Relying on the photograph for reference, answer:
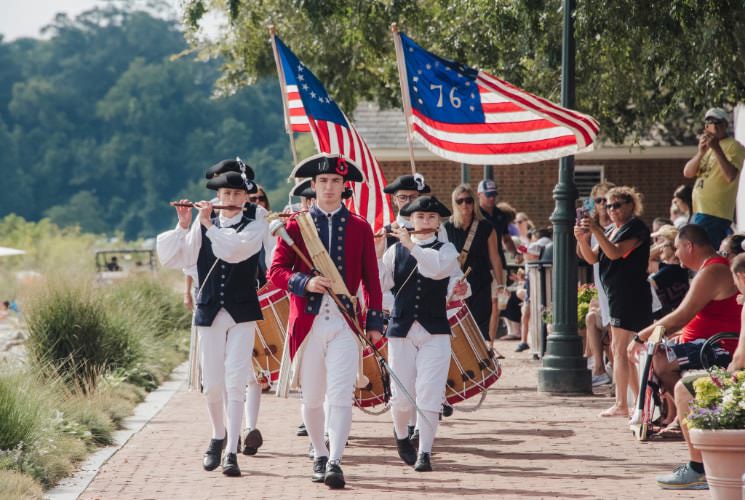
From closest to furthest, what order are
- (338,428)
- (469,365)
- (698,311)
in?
1. (338,428)
2. (698,311)
3. (469,365)

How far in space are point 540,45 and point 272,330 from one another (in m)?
6.21

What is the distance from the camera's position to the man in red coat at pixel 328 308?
28.8ft

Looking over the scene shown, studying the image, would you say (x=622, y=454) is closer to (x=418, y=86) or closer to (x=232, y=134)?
(x=418, y=86)

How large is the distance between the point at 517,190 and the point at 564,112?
66.5 ft

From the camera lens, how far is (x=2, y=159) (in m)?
112

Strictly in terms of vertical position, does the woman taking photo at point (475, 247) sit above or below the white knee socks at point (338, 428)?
above

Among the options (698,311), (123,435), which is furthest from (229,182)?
(698,311)

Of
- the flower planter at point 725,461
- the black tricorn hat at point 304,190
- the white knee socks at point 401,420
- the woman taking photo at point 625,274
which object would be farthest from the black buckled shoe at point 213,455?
the woman taking photo at point 625,274

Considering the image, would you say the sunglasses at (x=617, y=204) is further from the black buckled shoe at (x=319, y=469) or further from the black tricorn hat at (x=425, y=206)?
the black buckled shoe at (x=319, y=469)

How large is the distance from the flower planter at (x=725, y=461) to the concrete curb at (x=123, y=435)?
3756 millimetres

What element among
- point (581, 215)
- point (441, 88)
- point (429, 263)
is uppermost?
point (441, 88)

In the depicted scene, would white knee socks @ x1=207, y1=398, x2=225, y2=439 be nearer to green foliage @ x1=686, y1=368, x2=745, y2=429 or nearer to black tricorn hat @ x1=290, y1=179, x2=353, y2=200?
black tricorn hat @ x1=290, y1=179, x2=353, y2=200

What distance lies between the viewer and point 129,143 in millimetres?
114500

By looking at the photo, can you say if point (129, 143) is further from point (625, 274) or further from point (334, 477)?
point (334, 477)
